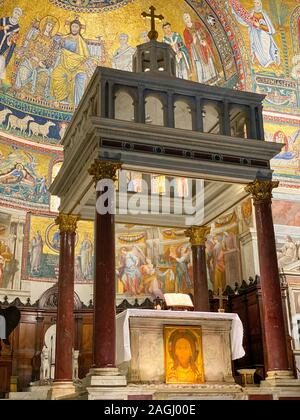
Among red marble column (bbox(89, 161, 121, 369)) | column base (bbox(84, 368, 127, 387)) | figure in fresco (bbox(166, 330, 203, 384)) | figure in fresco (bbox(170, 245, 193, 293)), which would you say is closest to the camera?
column base (bbox(84, 368, 127, 387))

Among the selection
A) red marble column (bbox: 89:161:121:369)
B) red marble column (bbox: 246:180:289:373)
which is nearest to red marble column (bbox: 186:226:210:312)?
red marble column (bbox: 246:180:289:373)

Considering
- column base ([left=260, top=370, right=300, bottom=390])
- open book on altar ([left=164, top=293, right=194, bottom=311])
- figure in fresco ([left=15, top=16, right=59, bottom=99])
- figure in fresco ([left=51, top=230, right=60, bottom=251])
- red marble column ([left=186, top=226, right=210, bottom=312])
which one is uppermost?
figure in fresco ([left=15, top=16, right=59, bottom=99])

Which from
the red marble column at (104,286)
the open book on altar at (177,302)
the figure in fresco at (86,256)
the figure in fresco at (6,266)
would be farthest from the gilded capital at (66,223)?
the figure in fresco at (86,256)

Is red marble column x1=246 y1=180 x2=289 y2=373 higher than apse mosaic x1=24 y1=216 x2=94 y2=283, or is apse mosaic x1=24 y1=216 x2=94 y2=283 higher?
apse mosaic x1=24 y1=216 x2=94 y2=283

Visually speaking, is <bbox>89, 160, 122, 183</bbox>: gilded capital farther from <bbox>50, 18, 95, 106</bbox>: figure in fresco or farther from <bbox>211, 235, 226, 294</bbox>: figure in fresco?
<bbox>50, 18, 95, 106</bbox>: figure in fresco

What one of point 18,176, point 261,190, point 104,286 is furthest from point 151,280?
point 104,286

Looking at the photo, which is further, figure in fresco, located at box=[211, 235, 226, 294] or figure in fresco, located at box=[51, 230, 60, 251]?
figure in fresco, located at box=[51, 230, 60, 251]

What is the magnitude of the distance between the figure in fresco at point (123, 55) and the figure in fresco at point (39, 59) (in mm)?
2407

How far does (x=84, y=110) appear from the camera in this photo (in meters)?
13.2

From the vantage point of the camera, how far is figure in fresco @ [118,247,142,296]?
19.8 metres

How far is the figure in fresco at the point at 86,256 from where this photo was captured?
19797mm

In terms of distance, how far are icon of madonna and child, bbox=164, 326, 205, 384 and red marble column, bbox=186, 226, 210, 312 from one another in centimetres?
364
